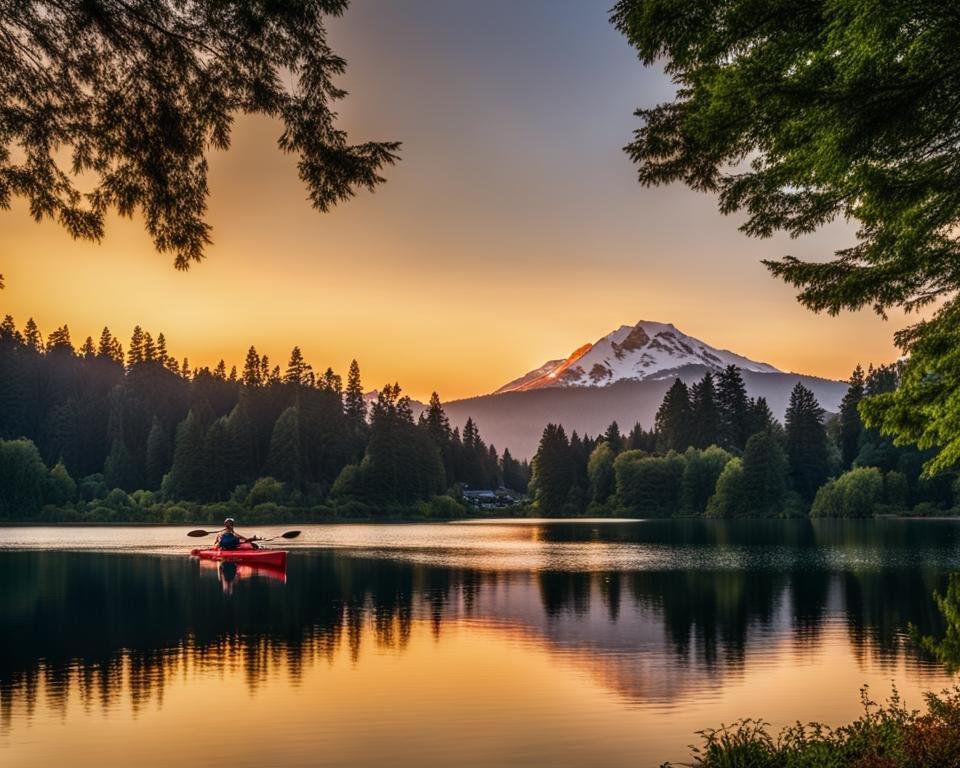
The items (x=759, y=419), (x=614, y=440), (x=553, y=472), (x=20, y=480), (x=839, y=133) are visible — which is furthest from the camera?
(x=614, y=440)

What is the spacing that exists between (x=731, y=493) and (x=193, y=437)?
72.6m

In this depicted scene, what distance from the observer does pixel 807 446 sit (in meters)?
129

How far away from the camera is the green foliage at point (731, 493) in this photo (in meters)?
122

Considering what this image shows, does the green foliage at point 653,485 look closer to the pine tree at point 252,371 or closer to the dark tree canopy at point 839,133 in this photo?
the pine tree at point 252,371

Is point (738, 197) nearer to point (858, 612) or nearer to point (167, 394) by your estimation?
point (858, 612)

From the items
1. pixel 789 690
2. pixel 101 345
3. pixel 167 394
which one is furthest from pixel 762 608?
pixel 101 345

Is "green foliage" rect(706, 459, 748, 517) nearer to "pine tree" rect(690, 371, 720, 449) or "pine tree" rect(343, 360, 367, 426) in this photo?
"pine tree" rect(690, 371, 720, 449)

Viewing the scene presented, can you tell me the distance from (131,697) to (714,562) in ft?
131

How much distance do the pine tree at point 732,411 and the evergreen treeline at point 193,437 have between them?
141 ft

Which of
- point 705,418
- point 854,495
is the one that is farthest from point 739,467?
point 705,418

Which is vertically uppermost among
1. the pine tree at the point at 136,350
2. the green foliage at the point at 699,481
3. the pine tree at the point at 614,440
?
the pine tree at the point at 136,350

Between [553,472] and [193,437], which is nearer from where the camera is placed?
[193,437]

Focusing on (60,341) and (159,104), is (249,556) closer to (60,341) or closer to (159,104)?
(159,104)

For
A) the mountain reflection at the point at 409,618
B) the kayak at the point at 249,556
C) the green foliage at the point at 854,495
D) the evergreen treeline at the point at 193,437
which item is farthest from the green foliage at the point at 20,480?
the green foliage at the point at 854,495
